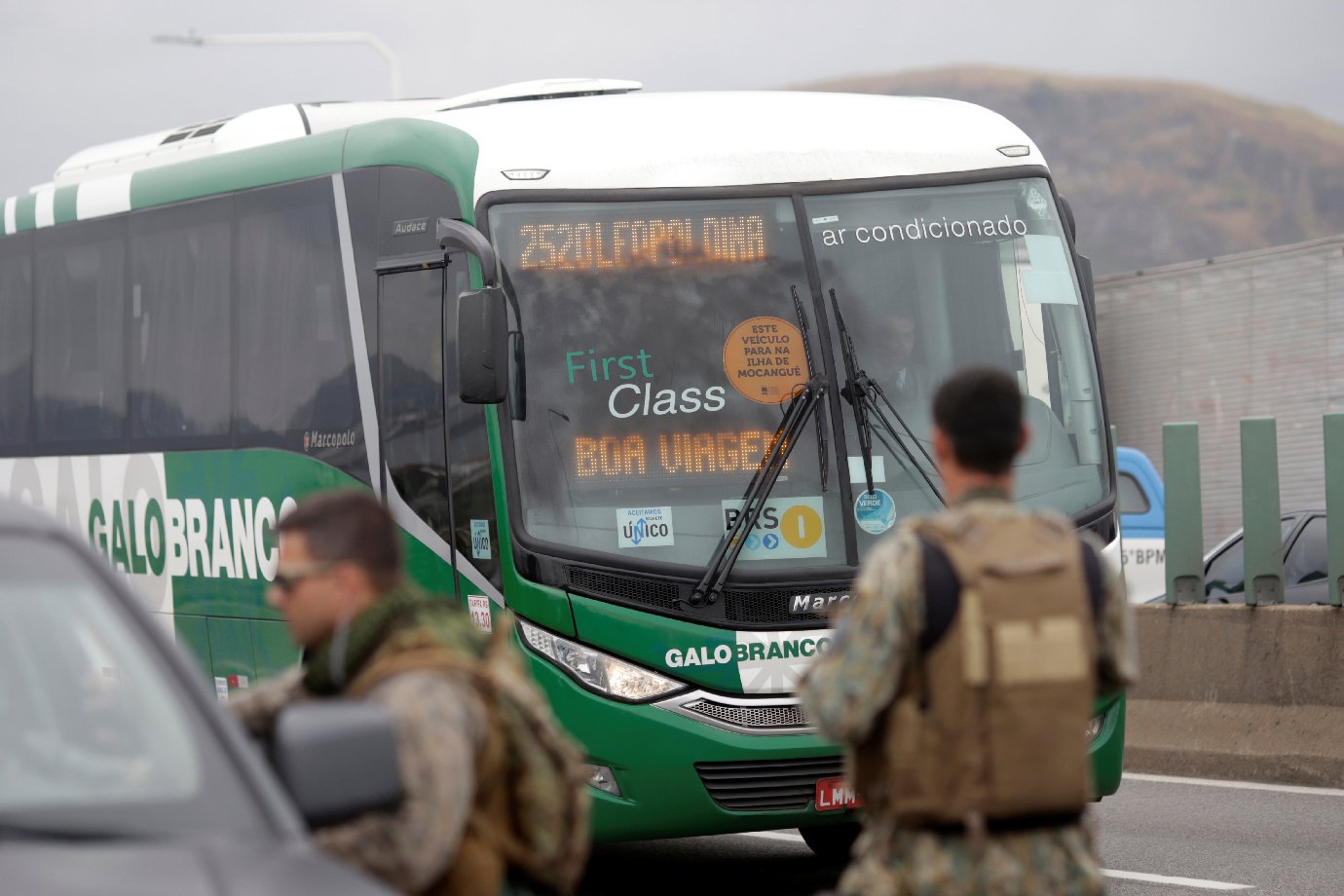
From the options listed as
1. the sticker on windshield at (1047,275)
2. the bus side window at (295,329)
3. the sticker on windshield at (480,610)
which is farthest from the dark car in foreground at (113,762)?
the sticker on windshield at (1047,275)

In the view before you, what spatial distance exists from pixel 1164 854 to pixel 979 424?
656 cm

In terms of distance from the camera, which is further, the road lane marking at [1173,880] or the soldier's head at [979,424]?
the road lane marking at [1173,880]

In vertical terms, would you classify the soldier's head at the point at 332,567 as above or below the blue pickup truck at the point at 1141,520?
above

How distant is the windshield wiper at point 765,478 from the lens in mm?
9133

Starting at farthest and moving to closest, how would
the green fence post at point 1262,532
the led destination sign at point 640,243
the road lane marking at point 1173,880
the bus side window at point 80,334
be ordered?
the green fence post at point 1262,532 → the bus side window at point 80,334 → the led destination sign at point 640,243 → the road lane marking at point 1173,880

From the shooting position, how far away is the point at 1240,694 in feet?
44.1

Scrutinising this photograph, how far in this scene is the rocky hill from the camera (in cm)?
14400

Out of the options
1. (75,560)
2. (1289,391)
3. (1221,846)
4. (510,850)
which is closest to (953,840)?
(510,850)

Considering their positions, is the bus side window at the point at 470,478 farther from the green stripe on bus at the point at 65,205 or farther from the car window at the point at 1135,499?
the car window at the point at 1135,499

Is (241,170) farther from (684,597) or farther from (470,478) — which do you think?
(684,597)

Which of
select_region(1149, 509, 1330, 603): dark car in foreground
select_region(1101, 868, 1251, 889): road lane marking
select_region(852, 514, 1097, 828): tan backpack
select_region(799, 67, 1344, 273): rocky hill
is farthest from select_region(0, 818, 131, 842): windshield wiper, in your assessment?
select_region(799, 67, 1344, 273): rocky hill

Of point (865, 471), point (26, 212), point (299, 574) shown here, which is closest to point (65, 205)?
point (26, 212)

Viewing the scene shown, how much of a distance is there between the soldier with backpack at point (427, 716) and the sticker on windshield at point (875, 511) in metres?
5.35

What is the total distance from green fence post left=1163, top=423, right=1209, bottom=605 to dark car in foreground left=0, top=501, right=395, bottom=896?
10911 mm
